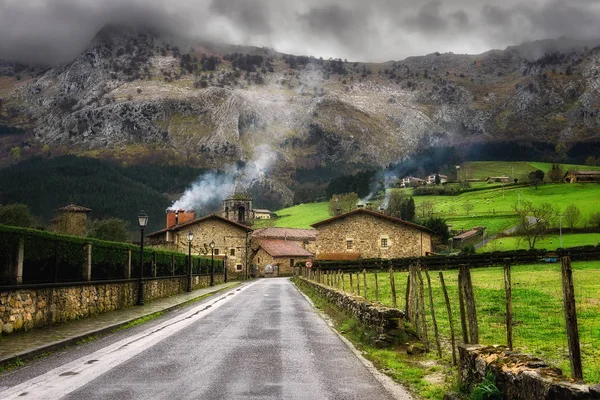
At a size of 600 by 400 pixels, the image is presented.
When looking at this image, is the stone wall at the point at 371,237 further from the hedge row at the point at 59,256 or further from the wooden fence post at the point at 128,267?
the wooden fence post at the point at 128,267

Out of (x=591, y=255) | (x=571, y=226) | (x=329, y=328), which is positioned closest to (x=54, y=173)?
(x=571, y=226)

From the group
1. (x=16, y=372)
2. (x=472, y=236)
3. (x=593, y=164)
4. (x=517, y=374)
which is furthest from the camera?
(x=593, y=164)

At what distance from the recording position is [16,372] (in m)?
9.31

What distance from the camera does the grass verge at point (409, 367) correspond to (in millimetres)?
8203

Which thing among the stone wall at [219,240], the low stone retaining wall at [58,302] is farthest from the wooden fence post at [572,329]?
the stone wall at [219,240]

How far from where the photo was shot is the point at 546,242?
72.4m

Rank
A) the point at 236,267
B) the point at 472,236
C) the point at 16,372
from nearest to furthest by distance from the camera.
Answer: the point at 16,372 → the point at 236,267 → the point at 472,236

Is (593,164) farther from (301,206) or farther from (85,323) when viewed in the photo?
(85,323)

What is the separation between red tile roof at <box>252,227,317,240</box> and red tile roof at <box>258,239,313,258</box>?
6.62 ft

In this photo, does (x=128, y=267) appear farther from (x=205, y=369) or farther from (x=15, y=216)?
(x=15, y=216)

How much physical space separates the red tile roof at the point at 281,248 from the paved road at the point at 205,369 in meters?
70.7

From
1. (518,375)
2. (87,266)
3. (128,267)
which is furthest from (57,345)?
(128,267)

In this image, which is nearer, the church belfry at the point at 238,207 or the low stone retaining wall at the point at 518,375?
the low stone retaining wall at the point at 518,375

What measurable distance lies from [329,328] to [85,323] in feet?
23.8
